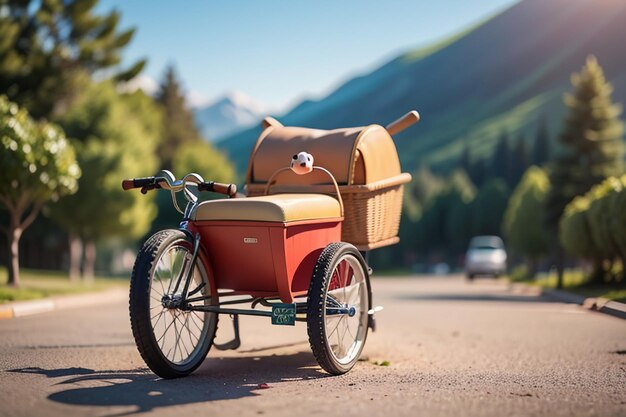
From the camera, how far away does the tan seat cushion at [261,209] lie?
6598 millimetres

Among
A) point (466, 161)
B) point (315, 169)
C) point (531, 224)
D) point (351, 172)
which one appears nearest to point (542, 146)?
point (466, 161)

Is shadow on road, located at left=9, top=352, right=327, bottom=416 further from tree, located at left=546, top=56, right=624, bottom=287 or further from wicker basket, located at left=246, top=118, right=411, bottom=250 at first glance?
tree, located at left=546, top=56, right=624, bottom=287

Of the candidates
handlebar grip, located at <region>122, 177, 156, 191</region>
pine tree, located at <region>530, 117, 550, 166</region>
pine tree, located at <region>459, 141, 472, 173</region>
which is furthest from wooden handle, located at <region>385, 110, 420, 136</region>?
pine tree, located at <region>459, 141, 472, 173</region>

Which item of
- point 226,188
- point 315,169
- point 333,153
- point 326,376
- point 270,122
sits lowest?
point 326,376

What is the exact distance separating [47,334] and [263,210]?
492 centimetres

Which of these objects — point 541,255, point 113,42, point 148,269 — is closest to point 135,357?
point 148,269

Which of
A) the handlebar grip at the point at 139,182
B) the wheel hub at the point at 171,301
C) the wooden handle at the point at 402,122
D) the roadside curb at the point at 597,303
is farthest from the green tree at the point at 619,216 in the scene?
the wheel hub at the point at 171,301

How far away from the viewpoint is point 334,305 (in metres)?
6.96

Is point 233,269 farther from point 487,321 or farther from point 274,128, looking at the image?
point 487,321

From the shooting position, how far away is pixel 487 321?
14.2 meters

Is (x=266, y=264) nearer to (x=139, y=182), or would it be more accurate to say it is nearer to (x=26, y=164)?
(x=139, y=182)

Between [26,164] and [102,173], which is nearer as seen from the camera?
[26,164]

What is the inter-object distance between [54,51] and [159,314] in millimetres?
37167

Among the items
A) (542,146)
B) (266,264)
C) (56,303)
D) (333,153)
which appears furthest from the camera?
(542,146)
